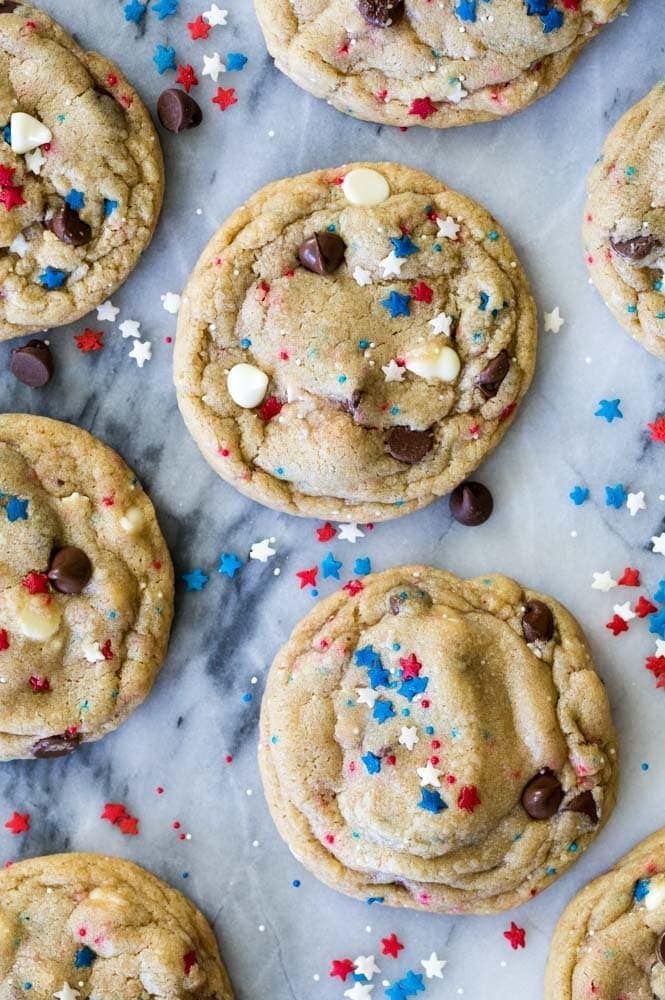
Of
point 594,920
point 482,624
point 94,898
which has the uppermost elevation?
point 482,624

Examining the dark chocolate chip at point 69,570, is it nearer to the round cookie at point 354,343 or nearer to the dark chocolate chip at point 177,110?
the round cookie at point 354,343

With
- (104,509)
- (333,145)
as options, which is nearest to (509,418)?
(333,145)

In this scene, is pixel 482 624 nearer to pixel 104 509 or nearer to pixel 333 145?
pixel 104 509

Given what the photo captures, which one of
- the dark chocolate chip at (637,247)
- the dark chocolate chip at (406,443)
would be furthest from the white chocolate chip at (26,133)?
the dark chocolate chip at (637,247)

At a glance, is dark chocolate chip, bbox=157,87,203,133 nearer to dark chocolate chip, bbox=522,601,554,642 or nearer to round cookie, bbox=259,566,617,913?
round cookie, bbox=259,566,617,913

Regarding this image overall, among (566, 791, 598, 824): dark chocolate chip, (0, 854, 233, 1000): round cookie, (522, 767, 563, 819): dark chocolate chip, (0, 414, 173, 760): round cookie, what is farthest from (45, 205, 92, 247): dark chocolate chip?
(566, 791, 598, 824): dark chocolate chip

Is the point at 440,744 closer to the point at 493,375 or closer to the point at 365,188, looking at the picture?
the point at 493,375

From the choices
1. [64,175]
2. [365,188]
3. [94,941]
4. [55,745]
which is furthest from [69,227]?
[94,941]
